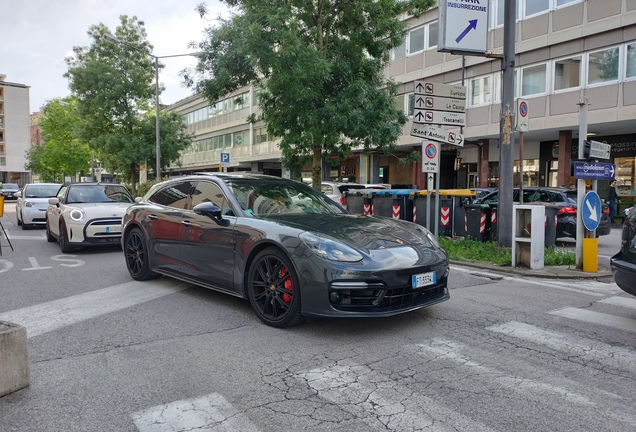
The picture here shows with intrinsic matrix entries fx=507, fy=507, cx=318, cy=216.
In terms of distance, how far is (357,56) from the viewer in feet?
45.0

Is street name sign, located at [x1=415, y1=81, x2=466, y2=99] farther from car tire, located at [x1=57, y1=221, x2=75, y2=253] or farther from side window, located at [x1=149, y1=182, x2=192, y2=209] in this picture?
car tire, located at [x1=57, y1=221, x2=75, y2=253]

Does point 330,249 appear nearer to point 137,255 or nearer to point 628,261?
point 628,261

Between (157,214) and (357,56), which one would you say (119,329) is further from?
(357,56)

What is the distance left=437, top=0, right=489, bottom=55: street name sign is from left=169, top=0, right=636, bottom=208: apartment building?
25.6ft

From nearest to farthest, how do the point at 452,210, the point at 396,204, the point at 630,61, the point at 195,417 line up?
1. the point at 195,417
2. the point at 452,210
3. the point at 396,204
4. the point at 630,61

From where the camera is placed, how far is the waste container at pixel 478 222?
38.5 ft

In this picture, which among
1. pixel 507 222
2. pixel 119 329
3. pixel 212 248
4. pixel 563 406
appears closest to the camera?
pixel 563 406

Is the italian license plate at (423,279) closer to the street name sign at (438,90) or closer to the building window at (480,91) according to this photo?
the street name sign at (438,90)

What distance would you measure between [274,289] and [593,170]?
629cm

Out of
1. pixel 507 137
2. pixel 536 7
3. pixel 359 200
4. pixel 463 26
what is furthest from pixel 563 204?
pixel 536 7

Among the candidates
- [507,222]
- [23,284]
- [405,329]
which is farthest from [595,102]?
[23,284]

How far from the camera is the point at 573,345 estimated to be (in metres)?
4.39

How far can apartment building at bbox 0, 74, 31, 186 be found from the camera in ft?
306

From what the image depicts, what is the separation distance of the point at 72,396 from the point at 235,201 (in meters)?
2.73
